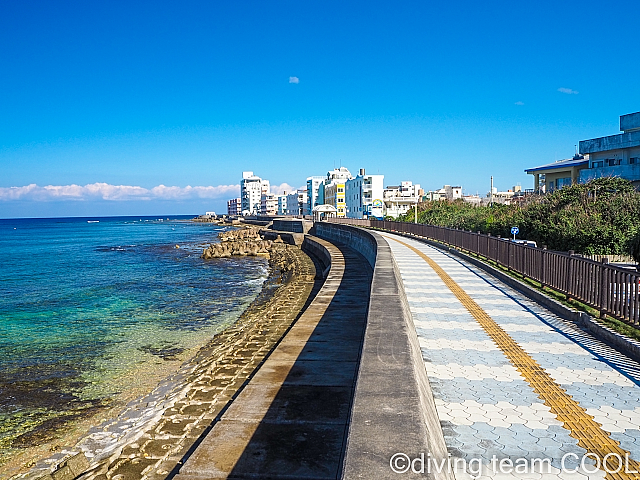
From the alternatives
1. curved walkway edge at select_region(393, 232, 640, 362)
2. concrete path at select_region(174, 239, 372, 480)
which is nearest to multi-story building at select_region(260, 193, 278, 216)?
curved walkway edge at select_region(393, 232, 640, 362)

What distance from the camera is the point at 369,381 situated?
3.98m

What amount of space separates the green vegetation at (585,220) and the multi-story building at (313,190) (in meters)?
96.1

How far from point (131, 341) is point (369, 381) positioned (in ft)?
37.7

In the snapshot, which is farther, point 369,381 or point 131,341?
point 131,341

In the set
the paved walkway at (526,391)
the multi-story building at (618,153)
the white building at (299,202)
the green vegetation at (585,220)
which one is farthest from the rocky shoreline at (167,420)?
the white building at (299,202)

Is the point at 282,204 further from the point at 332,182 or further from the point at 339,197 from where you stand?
the point at 339,197

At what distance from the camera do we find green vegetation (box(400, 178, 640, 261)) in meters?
16.1

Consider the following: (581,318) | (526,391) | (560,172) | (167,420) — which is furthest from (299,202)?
(526,391)

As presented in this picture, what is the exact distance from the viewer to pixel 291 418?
520 centimetres

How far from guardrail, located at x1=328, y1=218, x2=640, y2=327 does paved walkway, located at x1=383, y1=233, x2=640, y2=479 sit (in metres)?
0.64

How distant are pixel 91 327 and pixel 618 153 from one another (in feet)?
120

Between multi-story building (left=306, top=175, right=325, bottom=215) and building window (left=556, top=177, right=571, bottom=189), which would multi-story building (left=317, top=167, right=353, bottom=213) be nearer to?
multi-story building (left=306, top=175, right=325, bottom=215)

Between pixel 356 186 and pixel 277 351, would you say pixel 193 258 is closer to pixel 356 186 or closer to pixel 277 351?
pixel 277 351

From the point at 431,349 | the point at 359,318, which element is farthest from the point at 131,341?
the point at 431,349
